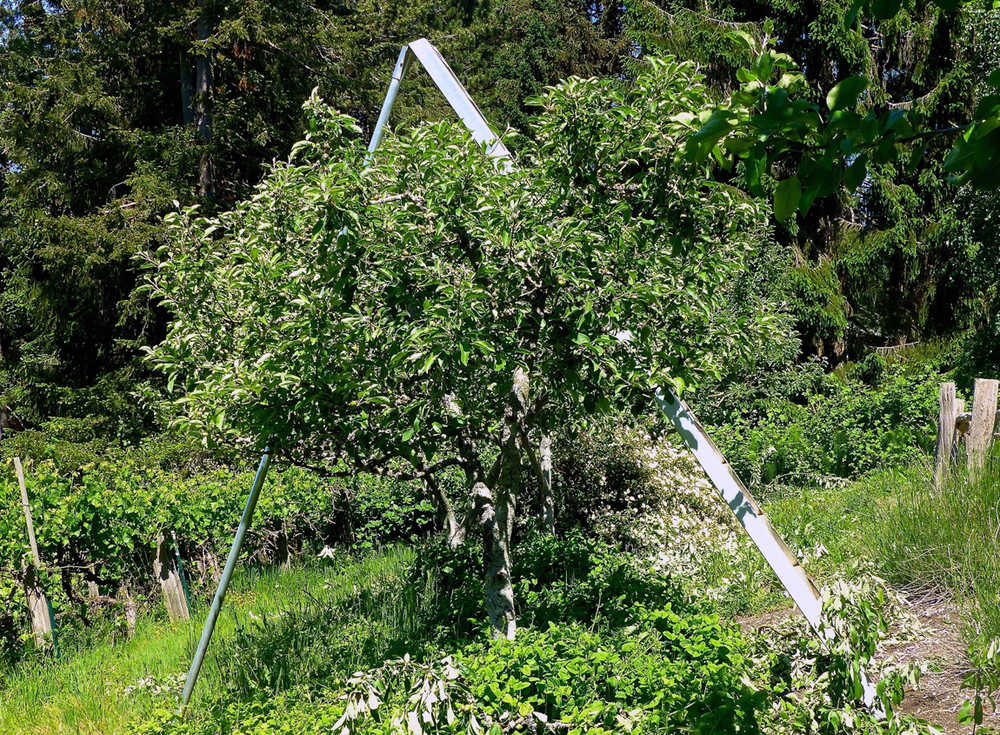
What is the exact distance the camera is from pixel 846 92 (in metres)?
1.35

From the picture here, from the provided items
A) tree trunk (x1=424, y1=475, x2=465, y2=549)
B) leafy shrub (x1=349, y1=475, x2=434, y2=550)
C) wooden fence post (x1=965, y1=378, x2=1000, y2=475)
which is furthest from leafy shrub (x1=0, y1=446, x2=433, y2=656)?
wooden fence post (x1=965, y1=378, x2=1000, y2=475)

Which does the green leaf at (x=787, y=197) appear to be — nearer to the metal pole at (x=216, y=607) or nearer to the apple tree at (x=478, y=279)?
the apple tree at (x=478, y=279)

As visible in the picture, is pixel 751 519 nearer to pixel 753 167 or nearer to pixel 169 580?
pixel 753 167

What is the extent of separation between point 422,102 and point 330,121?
12.1 metres

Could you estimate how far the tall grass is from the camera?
174 inches

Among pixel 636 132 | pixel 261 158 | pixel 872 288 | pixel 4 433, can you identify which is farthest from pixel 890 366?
pixel 4 433

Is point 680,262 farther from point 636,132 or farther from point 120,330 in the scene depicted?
point 120,330

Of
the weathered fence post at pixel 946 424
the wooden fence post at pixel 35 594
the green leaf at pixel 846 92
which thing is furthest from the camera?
the weathered fence post at pixel 946 424

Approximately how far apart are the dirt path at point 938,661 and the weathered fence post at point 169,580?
4773mm

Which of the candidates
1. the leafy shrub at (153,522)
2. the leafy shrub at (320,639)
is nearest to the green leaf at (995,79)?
the leafy shrub at (320,639)

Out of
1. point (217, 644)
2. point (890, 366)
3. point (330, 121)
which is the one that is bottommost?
point (890, 366)

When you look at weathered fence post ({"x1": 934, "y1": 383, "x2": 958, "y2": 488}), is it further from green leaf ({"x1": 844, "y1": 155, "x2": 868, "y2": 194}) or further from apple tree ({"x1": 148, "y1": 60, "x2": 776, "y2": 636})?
green leaf ({"x1": 844, "y1": 155, "x2": 868, "y2": 194})

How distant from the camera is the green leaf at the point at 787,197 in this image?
4.68 ft

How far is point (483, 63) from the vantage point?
2047cm
